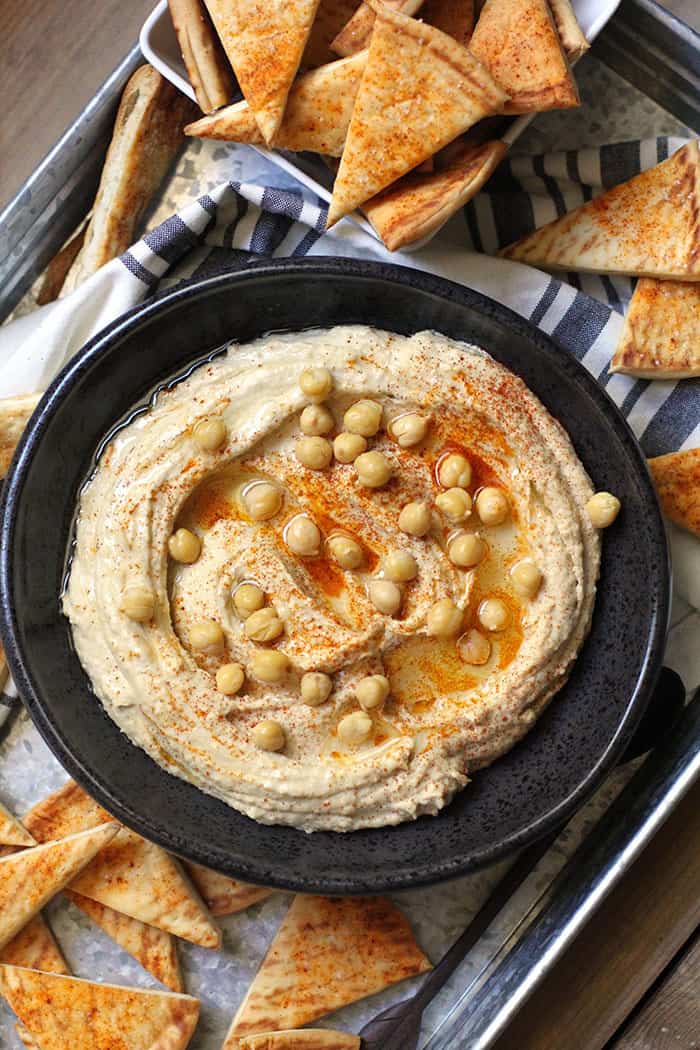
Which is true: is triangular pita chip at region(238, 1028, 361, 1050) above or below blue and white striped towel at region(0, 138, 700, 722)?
below

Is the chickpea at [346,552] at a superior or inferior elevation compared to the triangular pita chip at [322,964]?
superior

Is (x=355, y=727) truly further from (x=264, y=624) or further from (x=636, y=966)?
(x=636, y=966)

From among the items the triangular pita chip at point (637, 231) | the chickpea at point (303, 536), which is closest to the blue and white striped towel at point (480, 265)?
the triangular pita chip at point (637, 231)

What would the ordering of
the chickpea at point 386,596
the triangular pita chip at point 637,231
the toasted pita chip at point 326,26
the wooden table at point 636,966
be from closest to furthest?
1. the chickpea at point 386,596
2. the toasted pita chip at point 326,26
3. the triangular pita chip at point 637,231
4. the wooden table at point 636,966

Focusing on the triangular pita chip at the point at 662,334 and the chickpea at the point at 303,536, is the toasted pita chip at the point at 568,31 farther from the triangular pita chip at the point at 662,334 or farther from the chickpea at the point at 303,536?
the chickpea at the point at 303,536

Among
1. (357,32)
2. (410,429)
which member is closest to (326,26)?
(357,32)

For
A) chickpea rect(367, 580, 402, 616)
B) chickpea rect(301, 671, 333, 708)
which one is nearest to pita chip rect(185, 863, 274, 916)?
chickpea rect(301, 671, 333, 708)

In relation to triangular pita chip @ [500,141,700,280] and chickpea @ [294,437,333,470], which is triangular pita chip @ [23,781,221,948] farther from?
triangular pita chip @ [500,141,700,280]

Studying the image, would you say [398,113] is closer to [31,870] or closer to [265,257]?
[265,257]
